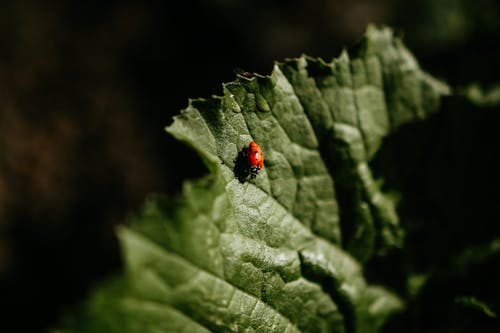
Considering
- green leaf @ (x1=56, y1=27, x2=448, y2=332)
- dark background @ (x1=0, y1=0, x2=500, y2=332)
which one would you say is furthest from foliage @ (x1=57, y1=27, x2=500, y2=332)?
dark background @ (x1=0, y1=0, x2=500, y2=332)

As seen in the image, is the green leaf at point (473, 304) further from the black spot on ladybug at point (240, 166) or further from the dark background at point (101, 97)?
the dark background at point (101, 97)

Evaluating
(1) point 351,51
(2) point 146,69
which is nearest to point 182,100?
(2) point 146,69

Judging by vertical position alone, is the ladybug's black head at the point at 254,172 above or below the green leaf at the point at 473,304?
below

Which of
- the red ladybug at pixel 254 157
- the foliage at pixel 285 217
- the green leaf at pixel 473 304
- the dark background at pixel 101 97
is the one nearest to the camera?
the foliage at pixel 285 217

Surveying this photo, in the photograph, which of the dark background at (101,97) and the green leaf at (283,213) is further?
the dark background at (101,97)

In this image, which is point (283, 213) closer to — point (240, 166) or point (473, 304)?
point (240, 166)

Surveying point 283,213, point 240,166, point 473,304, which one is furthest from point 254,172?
point 473,304

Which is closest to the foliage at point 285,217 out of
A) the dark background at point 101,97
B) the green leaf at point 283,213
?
the green leaf at point 283,213
